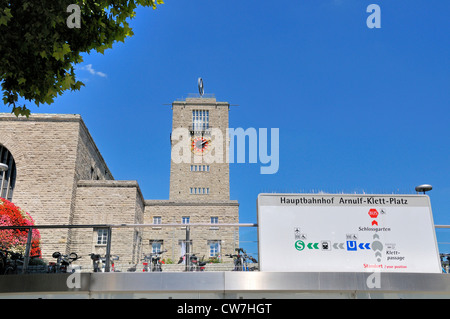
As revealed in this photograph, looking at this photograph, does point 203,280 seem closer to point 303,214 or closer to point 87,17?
point 303,214

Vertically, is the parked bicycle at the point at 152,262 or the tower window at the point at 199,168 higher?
the tower window at the point at 199,168

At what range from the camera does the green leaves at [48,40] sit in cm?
803

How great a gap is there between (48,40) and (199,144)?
2442 inches

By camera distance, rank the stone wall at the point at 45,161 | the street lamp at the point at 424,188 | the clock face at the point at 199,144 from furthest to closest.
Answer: the clock face at the point at 199,144, the stone wall at the point at 45,161, the street lamp at the point at 424,188

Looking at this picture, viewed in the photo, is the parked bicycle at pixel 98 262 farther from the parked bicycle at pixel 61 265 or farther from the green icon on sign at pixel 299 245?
the green icon on sign at pixel 299 245

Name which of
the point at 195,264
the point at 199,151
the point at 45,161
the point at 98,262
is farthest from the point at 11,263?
the point at 199,151

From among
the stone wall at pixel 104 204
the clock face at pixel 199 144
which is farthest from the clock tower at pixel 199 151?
the stone wall at pixel 104 204

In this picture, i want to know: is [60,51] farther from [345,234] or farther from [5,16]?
[345,234]

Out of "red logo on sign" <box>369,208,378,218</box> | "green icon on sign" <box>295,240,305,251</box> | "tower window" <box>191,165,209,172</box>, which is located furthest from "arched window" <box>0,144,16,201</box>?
"tower window" <box>191,165,209,172</box>

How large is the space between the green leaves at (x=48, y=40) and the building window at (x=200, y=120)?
61399mm

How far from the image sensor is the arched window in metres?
29.0

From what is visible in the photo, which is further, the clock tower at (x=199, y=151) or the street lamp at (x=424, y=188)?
the clock tower at (x=199, y=151)

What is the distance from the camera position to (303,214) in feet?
31.4
